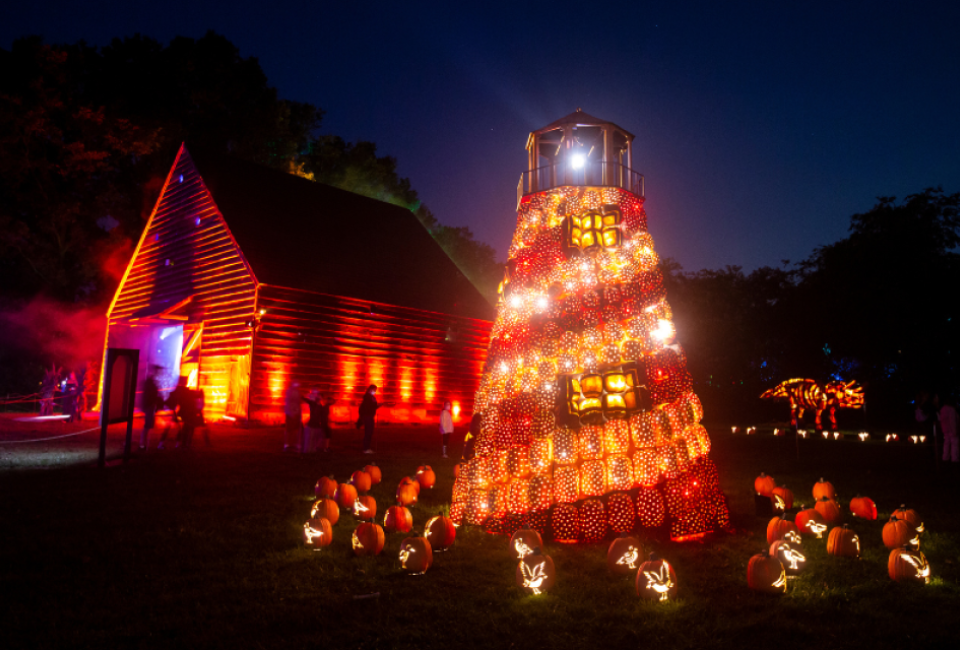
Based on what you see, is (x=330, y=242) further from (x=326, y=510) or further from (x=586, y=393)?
(x=586, y=393)

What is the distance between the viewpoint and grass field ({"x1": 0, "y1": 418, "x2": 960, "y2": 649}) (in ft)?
13.5

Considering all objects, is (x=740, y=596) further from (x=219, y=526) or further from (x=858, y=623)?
(x=219, y=526)

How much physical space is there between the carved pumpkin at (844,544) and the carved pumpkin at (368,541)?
4292 mm

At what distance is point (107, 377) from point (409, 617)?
840 centimetres

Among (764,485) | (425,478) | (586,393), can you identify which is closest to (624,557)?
(586,393)

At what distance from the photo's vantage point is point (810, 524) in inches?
270

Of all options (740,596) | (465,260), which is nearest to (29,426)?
(740,596)

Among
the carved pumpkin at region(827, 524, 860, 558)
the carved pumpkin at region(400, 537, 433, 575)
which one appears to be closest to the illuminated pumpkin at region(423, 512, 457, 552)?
the carved pumpkin at region(400, 537, 433, 575)

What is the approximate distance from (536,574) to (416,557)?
1089 mm

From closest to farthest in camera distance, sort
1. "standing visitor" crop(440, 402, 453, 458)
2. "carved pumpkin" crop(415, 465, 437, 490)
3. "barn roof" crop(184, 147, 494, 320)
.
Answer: "carved pumpkin" crop(415, 465, 437, 490), "standing visitor" crop(440, 402, 453, 458), "barn roof" crop(184, 147, 494, 320)

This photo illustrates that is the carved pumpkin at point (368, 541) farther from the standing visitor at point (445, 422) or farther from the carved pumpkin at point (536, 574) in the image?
the standing visitor at point (445, 422)

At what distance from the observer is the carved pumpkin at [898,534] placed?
602 cm

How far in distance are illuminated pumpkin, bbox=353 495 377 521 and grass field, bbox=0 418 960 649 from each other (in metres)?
0.19

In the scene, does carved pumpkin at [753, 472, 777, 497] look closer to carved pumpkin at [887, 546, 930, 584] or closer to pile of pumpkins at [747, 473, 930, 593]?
pile of pumpkins at [747, 473, 930, 593]
